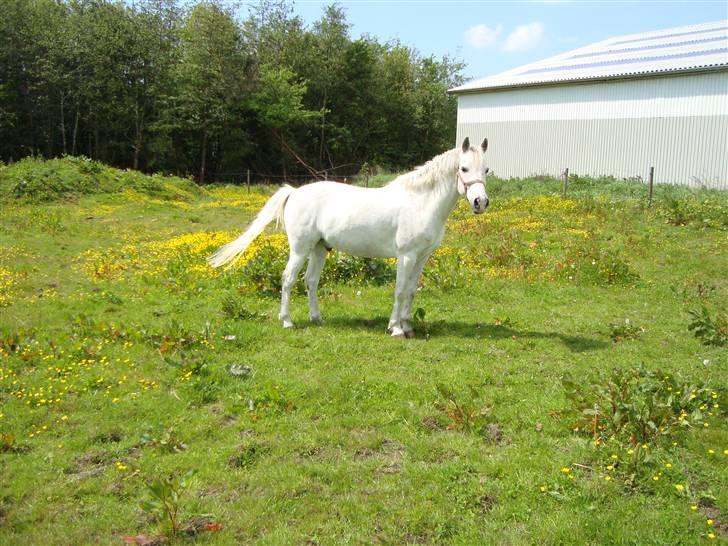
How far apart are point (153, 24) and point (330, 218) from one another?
36.7 m

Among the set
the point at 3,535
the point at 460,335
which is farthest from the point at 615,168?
the point at 3,535

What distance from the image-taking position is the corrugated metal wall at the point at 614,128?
2555 centimetres

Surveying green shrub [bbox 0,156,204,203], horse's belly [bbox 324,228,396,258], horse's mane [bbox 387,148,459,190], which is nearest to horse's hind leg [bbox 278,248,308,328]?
horse's belly [bbox 324,228,396,258]

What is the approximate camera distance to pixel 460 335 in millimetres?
8578

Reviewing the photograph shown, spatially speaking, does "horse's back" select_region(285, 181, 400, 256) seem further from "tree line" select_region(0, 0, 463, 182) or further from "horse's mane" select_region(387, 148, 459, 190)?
"tree line" select_region(0, 0, 463, 182)

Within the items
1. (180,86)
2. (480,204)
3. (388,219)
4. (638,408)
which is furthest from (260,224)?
(180,86)

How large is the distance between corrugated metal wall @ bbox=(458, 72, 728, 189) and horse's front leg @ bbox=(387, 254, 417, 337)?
71.9 feet

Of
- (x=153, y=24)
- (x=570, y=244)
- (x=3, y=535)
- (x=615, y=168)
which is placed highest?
(x=153, y=24)

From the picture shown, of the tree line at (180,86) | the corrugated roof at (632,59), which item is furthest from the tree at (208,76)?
the corrugated roof at (632,59)

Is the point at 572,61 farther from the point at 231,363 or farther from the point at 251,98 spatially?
the point at 231,363

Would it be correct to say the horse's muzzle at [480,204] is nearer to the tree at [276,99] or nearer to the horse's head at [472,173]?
the horse's head at [472,173]

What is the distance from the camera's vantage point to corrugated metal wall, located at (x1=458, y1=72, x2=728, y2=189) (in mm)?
25547

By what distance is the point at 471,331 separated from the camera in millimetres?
8766

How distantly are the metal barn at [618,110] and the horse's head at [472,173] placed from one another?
2173cm
